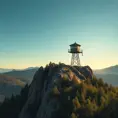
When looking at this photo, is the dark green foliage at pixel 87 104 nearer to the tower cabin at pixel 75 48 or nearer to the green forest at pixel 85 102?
the green forest at pixel 85 102

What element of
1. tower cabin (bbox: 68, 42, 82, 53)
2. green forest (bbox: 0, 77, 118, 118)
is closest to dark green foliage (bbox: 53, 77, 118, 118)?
green forest (bbox: 0, 77, 118, 118)

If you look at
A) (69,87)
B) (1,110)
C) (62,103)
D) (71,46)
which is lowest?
(1,110)

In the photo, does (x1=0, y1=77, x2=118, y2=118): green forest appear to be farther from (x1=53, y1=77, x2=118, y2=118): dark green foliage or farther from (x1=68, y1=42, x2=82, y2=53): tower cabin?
(x1=68, y1=42, x2=82, y2=53): tower cabin

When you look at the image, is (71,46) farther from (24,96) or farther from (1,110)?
(1,110)

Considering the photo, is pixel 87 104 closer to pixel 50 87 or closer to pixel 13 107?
pixel 50 87

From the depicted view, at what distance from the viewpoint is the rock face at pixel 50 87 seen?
8184cm

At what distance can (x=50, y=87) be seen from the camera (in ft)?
297

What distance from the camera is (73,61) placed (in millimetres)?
118688

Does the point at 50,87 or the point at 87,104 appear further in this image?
the point at 50,87

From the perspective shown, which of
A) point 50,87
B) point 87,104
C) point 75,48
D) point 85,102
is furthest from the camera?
point 75,48

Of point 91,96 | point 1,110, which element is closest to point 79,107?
point 91,96

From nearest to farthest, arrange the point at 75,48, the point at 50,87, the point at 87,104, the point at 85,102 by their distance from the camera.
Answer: the point at 87,104 → the point at 85,102 → the point at 50,87 → the point at 75,48

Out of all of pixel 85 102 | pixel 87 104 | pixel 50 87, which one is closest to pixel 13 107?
pixel 50 87

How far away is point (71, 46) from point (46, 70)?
1868cm
